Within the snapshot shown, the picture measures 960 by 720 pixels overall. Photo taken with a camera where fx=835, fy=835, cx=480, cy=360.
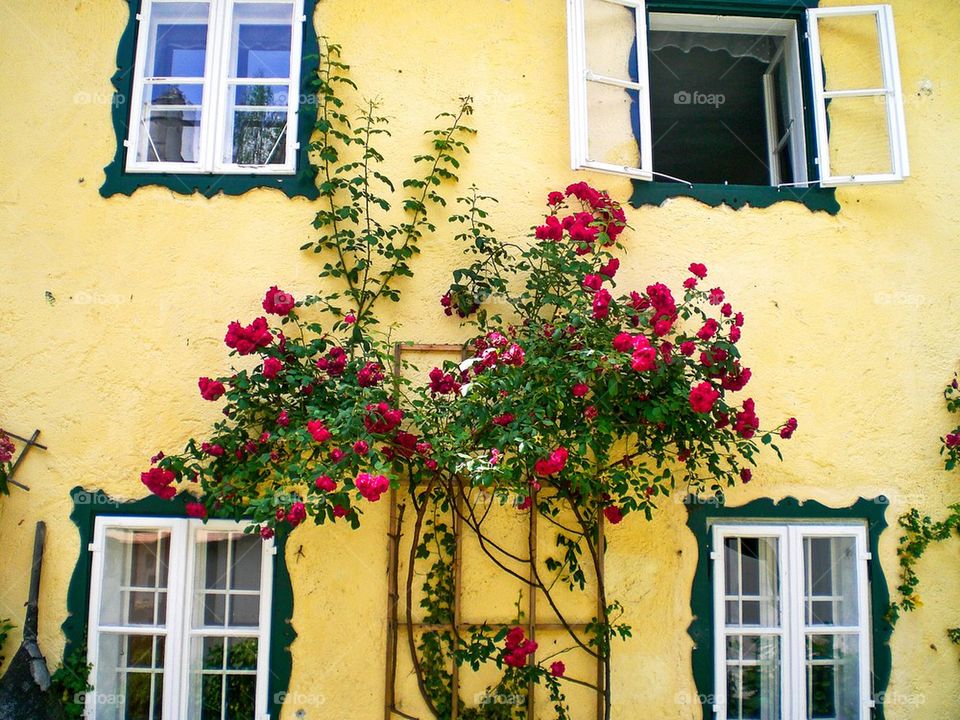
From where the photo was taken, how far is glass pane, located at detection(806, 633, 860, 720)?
4.50 meters

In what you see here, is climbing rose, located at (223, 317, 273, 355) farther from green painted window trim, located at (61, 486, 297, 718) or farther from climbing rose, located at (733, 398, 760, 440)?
climbing rose, located at (733, 398, 760, 440)

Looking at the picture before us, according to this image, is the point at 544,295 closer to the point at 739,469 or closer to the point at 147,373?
the point at 739,469

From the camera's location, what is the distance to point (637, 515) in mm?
4492

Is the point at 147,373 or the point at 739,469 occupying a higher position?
the point at 147,373

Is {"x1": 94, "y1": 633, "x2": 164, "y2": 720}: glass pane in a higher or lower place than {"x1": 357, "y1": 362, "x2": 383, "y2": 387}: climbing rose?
lower

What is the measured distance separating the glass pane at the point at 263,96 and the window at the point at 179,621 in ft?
7.84

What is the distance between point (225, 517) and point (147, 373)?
924 millimetres

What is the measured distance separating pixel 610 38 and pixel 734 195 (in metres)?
1.17

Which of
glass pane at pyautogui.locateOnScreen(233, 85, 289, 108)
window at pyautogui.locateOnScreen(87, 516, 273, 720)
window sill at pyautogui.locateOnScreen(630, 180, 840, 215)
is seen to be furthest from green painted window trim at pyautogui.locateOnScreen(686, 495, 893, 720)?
glass pane at pyautogui.locateOnScreen(233, 85, 289, 108)

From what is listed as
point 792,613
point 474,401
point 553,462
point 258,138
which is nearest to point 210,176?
point 258,138

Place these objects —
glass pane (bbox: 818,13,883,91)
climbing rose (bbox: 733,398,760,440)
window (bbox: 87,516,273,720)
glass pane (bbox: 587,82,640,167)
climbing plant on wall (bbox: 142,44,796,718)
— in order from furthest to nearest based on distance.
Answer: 1. glass pane (bbox: 818,13,883,91)
2. glass pane (bbox: 587,82,640,167)
3. window (bbox: 87,516,273,720)
4. climbing rose (bbox: 733,398,760,440)
5. climbing plant on wall (bbox: 142,44,796,718)

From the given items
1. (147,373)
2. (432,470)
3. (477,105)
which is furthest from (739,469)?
(147,373)

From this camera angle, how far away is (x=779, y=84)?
18.0ft

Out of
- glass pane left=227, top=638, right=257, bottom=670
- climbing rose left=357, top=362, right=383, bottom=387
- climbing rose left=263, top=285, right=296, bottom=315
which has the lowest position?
glass pane left=227, top=638, right=257, bottom=670
